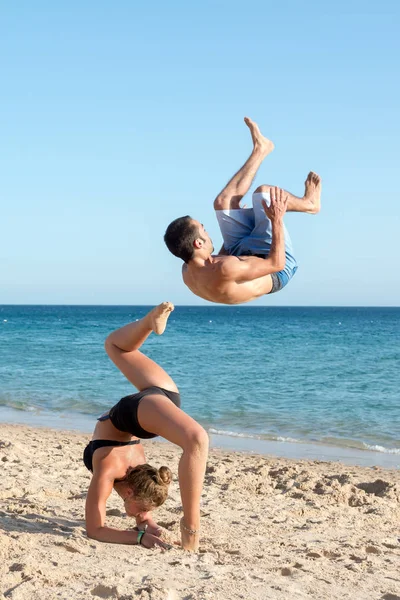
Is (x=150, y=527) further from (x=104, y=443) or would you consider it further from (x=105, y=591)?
(x=105, y=591)

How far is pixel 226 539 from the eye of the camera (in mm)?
6129

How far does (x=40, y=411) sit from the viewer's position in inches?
614

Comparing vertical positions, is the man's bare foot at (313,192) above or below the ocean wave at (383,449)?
above

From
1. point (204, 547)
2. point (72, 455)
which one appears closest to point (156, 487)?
point (204, 547)

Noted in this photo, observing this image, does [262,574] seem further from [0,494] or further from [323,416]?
[323,416]

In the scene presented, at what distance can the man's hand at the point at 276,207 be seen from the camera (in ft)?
17.2

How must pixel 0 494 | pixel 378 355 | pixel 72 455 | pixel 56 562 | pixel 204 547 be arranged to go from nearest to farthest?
1. pixel 56 562
2. pixel 204 547
3. pixel 0 494
4. pixel 72 455
5. pixel 378 355

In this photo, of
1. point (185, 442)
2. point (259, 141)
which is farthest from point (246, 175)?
point (185, 442)

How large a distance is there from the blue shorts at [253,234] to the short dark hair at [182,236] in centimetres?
36

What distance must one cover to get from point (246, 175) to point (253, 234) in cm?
54

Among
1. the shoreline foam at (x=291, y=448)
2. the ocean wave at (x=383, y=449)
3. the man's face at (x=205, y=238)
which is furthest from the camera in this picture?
the ocean wave at (x=383, y=449)

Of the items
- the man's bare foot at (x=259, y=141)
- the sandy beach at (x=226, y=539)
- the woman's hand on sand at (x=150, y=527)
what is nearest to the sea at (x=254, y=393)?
the sandy beach at (x=226, y=539)

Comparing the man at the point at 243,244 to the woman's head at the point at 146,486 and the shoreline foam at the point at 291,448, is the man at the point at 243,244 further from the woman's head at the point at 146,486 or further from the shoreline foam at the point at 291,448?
the shoreline foam at the point at 291,448

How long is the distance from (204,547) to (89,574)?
48.7 inches
